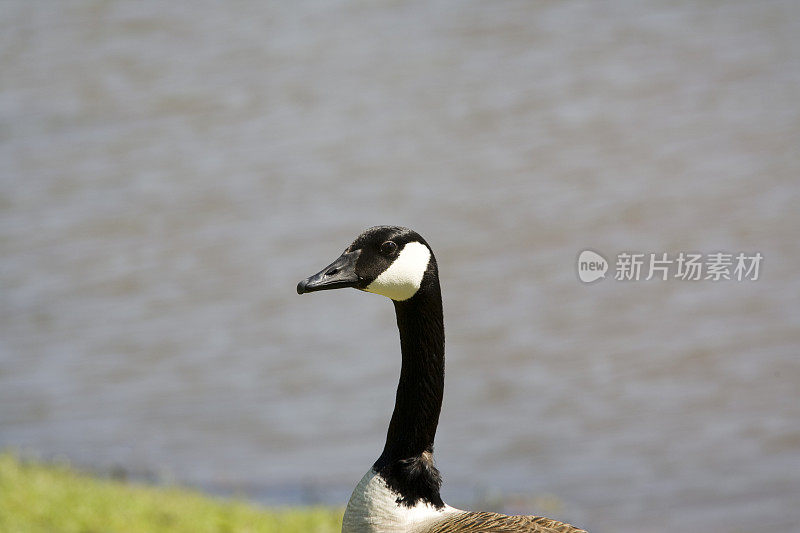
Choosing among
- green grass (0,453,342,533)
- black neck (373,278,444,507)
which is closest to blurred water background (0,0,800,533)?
green grass (0,453,342,533)

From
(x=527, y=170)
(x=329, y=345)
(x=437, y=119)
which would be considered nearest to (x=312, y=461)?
(x=329, y=345)

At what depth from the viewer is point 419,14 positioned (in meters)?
16.3

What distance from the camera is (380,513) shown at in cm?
365

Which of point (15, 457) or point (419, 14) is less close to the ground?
point (419, 14)

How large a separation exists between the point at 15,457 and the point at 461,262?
423 cm

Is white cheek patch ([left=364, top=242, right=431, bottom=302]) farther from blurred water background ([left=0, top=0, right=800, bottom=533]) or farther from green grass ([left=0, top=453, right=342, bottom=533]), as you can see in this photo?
blurred water background ([left=0, top=0, right=800, bottom=533])

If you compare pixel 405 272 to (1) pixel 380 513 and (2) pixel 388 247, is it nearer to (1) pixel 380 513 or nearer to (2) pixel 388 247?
(2) pixel 388 247

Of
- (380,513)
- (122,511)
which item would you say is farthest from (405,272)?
(122,511)

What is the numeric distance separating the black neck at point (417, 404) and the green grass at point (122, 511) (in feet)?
7.50

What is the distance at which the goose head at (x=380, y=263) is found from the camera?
3506 millimetres

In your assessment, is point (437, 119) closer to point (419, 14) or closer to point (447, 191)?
point (447, 191)

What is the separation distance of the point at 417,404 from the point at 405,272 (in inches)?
20.4

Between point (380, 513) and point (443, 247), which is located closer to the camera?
point (380, 513)

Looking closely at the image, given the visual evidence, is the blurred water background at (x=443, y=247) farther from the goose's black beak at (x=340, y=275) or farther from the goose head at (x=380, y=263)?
the goose's black beak at (x=340, y=275)
